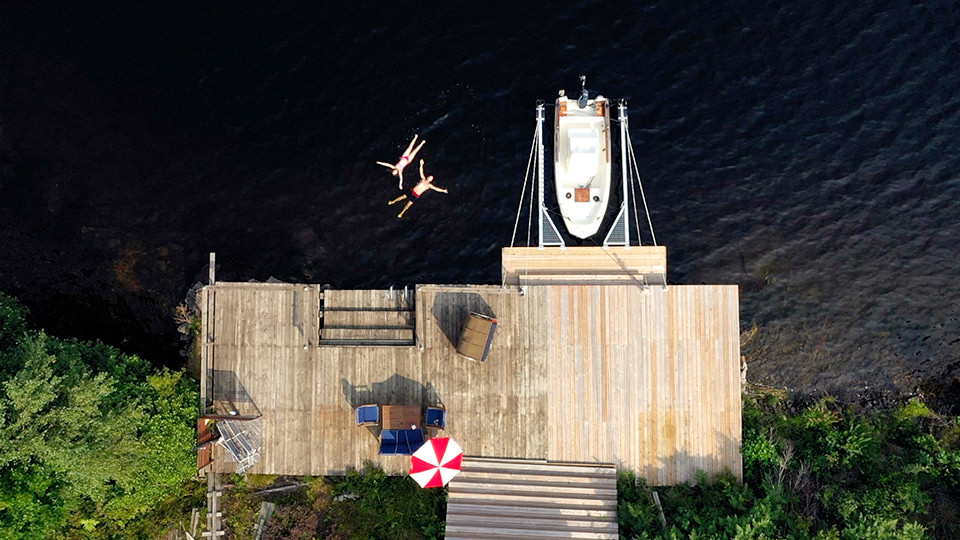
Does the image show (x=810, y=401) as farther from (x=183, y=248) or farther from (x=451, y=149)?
(x=183, y=248)

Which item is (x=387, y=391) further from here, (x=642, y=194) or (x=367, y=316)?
(x=642, y=194)

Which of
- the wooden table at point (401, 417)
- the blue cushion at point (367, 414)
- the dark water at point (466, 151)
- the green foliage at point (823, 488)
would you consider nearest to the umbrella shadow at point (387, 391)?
the wooden table at point (401, 417)

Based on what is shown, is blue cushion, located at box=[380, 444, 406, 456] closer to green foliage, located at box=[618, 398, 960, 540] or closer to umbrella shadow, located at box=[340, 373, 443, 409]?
umbrella shadow, located at box=[340, 373, 443, 409]

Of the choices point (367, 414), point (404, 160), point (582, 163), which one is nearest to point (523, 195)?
point (582, 163)

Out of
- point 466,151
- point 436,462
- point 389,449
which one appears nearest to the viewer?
point 436,462

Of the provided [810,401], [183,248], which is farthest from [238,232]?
[810,401]
